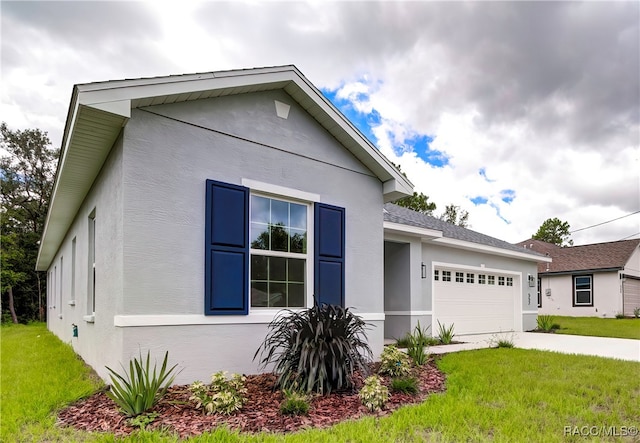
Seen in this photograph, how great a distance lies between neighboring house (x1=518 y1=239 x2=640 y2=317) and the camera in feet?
73.7

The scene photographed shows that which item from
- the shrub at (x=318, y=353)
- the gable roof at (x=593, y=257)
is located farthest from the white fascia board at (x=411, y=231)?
the gable roof at (x=593, y=257)

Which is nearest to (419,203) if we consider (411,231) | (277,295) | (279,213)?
(411,231)

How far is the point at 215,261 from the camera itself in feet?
18.1

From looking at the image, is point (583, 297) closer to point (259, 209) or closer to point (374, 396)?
point (374, 396)

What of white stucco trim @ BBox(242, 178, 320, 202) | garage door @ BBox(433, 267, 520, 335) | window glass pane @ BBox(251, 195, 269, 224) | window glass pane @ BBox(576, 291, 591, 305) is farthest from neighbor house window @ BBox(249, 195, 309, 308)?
window glass pane @ BBox(576, 291, 591, 305)

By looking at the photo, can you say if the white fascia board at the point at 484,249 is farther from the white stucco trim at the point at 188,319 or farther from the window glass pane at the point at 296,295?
the white stucco trim at the point at 188,319

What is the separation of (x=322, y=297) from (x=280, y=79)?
11.8 ft

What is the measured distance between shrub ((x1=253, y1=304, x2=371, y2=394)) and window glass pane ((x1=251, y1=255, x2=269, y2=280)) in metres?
0.99

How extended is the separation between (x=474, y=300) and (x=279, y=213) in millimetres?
8739

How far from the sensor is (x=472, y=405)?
4738 millimetres

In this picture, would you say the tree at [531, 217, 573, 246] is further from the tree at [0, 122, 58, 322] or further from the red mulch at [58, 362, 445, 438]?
the tree at [0, 122, 58, 322]

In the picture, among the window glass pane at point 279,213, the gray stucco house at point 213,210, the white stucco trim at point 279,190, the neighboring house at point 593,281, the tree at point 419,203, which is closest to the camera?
the gray stucco house at point 213,210

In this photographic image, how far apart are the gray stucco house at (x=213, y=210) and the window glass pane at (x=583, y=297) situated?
2147 centimetres

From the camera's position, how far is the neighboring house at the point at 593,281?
2247 centimetres
